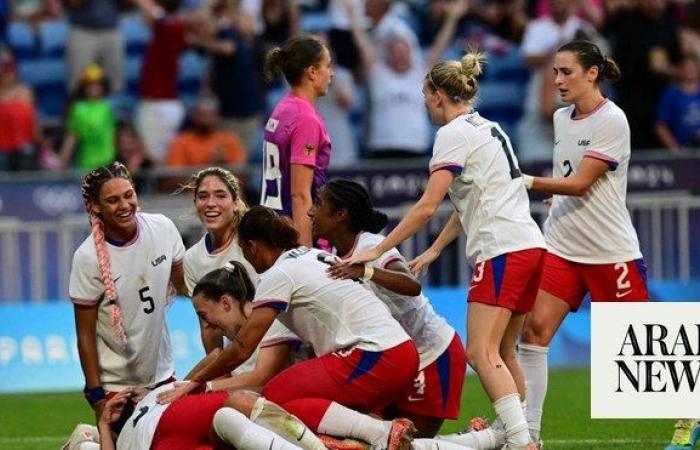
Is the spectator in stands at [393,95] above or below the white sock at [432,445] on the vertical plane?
above

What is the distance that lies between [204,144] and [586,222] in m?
7.93

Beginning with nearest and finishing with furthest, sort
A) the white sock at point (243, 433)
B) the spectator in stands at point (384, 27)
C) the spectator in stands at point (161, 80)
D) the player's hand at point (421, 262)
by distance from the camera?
the white sock at point (243, 433), the player's hand at point (421, 262), the spectator in stands at point (384, 27), the spectator in stands at point (161, 80)

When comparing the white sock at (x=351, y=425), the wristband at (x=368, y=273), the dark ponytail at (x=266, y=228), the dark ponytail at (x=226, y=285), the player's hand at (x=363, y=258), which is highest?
the dark ponytail at (x=266, y=228)

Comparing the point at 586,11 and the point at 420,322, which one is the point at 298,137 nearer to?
the point at 420,322

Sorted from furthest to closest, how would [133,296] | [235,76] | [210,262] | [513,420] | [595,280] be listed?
1. [235,76]
2. [595,280]
3. [210,262]
4. [133,296]
5. [513,420]

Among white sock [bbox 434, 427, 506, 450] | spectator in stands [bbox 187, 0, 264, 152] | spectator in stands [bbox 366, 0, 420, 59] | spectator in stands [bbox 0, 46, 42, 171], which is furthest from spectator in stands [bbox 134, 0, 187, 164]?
white sock [bbox 434, 427, 506, 450]

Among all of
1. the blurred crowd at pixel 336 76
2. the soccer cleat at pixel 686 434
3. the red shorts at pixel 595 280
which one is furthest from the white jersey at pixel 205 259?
the blurred crowd at pixel 336 76

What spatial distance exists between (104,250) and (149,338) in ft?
1.92

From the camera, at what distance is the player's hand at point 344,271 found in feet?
31.7

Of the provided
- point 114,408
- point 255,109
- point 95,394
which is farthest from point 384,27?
point 114,408

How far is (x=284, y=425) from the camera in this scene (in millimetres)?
9336

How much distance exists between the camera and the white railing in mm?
16656

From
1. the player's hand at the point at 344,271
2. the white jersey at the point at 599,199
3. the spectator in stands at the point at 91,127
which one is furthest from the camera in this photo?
the spectator in stands at the point at 91,127

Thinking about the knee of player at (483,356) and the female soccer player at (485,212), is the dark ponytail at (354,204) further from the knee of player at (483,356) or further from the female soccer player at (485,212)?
the knee of player at (483,356)
